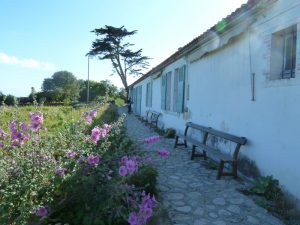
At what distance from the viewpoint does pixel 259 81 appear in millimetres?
5289

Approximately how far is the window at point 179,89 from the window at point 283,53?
5.17 m

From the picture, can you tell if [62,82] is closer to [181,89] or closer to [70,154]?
[181,89]

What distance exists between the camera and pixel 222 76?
6.96 meters

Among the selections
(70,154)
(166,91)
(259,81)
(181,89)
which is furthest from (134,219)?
(166,91)

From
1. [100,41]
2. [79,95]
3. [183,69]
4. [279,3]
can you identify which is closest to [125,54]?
[100,41]

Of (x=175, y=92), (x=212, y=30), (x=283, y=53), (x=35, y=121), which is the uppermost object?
(x=212, y=30)

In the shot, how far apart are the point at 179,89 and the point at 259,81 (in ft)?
17.4

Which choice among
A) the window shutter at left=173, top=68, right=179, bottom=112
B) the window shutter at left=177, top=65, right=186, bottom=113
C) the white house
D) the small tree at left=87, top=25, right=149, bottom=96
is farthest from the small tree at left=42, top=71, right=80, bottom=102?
the white house

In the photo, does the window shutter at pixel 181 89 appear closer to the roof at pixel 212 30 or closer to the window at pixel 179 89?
the window at pixel 179 89

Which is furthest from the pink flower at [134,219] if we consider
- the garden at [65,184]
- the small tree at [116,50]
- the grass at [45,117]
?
the small tree at [116,50]

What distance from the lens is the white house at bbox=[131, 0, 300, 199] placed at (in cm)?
437

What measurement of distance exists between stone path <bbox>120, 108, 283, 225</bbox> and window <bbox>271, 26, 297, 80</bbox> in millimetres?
1913

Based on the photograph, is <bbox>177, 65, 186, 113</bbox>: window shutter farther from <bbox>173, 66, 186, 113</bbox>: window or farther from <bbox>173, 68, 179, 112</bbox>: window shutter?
<bbox>173, 68, 179, 112</bbox>: window shutter

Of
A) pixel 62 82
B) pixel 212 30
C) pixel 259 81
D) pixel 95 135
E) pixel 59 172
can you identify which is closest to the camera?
pixel 59 172
